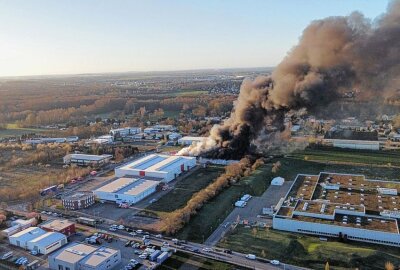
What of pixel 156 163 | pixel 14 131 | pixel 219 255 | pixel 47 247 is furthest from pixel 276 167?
pixel 14 131

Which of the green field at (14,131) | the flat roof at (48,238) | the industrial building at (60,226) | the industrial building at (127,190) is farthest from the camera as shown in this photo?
the green field at (14,131)

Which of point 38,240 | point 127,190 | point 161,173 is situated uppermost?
point 161,173

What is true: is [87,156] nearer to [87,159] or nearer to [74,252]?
[87,159]

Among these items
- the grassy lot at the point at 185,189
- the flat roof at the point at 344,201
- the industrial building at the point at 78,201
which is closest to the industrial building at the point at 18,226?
the industrial building at the point at 78,201

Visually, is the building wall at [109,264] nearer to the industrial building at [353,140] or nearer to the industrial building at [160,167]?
the industrial building at [160,167]

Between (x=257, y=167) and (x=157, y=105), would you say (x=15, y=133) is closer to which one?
(x=157, y=105)
